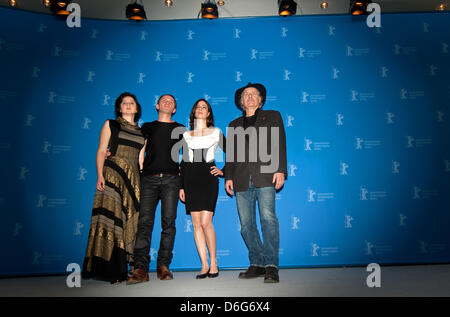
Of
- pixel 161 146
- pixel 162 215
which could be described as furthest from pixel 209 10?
pixel 162 215

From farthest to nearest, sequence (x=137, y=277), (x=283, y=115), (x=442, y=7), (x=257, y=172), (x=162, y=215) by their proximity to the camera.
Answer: (x=442, y=7) → (x=283, y=115) → (x=162, y=215) → (x=257, y=172) → (x=137, y=277)

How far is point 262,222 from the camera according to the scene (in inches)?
114

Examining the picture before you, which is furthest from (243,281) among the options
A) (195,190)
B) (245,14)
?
(245,14)

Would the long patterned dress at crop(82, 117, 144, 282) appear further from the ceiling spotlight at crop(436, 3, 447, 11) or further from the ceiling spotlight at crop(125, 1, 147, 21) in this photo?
the ceiling spotlight at crop(436, 3, 447, 11)

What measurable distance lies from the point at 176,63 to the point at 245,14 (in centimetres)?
129

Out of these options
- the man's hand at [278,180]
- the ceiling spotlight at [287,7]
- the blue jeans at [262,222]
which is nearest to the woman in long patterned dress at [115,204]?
the blue jeans at [262,222]

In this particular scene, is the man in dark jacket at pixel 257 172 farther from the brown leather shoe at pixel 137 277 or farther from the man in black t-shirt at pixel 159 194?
the brown leather shoe at pixel 137 277

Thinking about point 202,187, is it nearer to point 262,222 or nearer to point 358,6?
point 262,222

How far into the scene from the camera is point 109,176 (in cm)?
296

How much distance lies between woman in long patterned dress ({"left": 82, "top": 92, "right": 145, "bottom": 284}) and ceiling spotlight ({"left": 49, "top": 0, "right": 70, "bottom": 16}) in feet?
6.17

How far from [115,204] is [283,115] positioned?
2217 millimetres

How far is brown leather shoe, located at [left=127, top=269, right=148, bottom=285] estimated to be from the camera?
280cm

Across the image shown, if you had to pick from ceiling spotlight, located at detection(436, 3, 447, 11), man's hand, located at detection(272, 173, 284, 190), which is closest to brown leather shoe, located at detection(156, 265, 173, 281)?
man's hand, located at detection(272, 173, 284, 190)

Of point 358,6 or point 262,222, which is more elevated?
point 358,6
